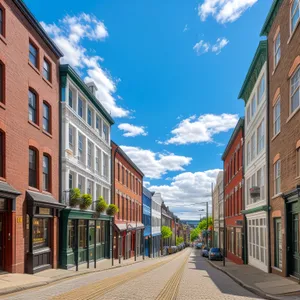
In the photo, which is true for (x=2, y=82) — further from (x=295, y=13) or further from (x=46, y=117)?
(x=295, y=13)

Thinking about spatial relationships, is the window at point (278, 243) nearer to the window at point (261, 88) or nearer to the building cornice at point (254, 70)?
the window at point (261, 88)

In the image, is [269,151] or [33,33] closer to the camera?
[33,33]

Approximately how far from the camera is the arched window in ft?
71.2

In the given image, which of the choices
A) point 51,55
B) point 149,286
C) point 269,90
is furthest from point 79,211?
point 269,90

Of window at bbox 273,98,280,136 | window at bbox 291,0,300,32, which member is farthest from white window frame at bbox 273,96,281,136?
window at bbox 291,0,300,32

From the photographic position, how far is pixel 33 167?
20281mm

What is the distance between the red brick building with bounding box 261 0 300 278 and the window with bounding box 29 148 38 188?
11.8 m

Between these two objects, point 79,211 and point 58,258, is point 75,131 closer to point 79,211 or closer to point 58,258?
point 79,211

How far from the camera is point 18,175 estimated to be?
17.9 metres

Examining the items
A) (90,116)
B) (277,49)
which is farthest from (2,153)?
(90,116)

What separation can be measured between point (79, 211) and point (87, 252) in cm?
381

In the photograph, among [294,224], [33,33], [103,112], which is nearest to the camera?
[294,224]

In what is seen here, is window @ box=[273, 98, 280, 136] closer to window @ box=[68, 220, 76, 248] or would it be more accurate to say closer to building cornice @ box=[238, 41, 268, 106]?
building cornice @ box=[238, 41, 268, 106]

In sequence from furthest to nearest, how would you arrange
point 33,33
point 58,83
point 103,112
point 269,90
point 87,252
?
point 103,112 → point 87,252 → point 58,83 → point 269,90 → point 33,33
